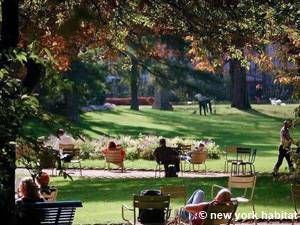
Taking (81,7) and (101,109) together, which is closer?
(81,7)

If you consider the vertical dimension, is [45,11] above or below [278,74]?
above

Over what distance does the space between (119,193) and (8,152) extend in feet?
36.9

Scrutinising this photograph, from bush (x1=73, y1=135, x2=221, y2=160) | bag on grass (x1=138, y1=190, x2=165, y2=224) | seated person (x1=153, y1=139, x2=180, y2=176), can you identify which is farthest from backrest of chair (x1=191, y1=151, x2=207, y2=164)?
bag on grass (x1=138, y1=190, x2=165, y2=224)

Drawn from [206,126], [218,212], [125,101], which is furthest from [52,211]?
[125,101]

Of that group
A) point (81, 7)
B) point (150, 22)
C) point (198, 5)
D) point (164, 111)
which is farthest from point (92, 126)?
point (81, 7)

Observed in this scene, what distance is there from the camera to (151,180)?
21016 millimetres

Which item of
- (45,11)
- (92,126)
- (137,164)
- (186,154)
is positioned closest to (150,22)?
(45,11)

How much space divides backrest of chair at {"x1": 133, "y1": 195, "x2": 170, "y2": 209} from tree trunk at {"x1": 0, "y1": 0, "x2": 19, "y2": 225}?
344 centimetres

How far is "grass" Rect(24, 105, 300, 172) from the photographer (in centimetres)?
3168

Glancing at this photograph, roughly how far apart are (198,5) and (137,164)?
13.8 m

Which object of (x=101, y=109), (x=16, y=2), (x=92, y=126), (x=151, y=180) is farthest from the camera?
(x=101, y=109)

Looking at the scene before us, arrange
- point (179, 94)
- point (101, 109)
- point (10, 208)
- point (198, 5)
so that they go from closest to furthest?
point (10, 208) < point (198, 5) < point (179, 94) < point (101, 109)

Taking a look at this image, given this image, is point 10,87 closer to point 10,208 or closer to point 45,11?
point 10,208

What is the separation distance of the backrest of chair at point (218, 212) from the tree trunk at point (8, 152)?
135 inches
